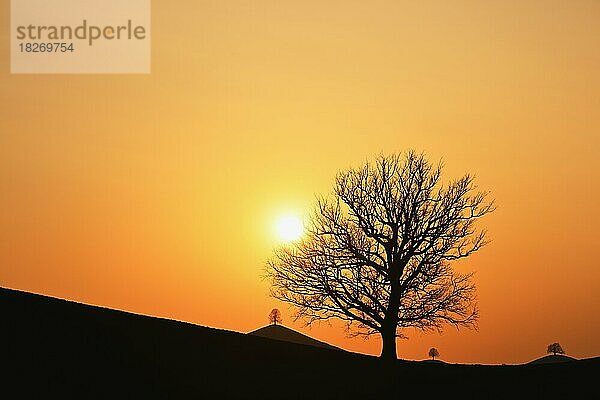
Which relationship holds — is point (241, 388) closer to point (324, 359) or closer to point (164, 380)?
point (164, 380)

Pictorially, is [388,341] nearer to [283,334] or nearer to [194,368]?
[194,368]

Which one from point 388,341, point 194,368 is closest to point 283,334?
point 388,341

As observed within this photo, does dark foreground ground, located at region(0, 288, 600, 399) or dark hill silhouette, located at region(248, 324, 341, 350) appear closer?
dark foreground ground, located at region(0, 288, 600, 399)

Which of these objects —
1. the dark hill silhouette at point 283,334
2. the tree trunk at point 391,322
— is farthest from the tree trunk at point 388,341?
the dark hill silhouette at point 283,334

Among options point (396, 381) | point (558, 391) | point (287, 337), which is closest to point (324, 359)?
point (396, 381)

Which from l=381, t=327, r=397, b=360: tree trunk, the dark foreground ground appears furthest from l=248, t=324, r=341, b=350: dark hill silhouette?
the dark foreground ground

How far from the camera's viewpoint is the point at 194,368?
27078 millimetres

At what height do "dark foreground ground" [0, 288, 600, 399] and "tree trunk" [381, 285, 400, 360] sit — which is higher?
"tree trunk" [381, 285, 400, 360]

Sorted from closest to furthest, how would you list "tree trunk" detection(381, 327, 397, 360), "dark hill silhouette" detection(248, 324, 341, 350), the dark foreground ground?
the dark foreground ground
"tree trunk" detection(381, 327, 397, 360)
"dark hill silhouette" detection(248, 324, 341, 350)

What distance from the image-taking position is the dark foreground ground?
24.0 meters

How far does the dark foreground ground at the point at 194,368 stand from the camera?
24.0 meters

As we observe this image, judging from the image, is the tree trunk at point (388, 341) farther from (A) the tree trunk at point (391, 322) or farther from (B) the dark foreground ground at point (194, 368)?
(B) the dark foreground ground at point (194, 368)

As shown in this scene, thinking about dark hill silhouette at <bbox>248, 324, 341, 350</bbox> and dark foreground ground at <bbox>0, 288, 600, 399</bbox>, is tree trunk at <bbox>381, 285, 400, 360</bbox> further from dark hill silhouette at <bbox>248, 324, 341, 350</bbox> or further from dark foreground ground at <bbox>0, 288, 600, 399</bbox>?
dark hill silhouette at <bbox>248, 324, 341, 350</bbox>

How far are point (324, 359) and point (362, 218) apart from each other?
45.9ft
